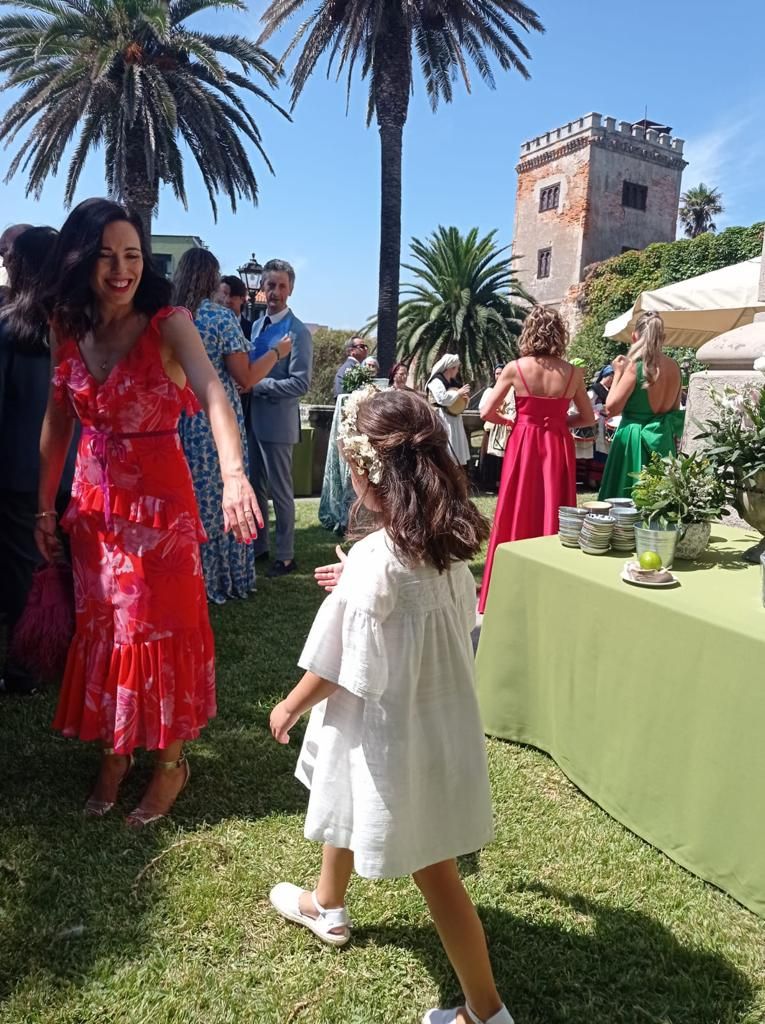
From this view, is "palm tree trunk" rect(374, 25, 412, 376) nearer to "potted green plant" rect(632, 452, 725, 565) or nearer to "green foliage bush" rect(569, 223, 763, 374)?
"potted green plant" rect(632, 452, 725, 565)

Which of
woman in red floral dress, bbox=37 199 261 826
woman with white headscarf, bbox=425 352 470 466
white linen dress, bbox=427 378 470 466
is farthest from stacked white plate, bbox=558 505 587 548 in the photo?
white linen dress, bbox=427 378 470 466

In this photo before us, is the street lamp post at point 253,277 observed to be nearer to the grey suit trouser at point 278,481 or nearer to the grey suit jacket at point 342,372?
the grey suit jacket at point 342,372

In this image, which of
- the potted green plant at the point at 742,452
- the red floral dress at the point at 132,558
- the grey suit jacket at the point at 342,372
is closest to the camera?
the red floral dress at the point at 132,558

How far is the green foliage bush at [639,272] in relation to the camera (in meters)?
29.6

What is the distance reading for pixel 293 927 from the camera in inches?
84.3

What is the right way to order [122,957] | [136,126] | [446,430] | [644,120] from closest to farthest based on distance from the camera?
[446,430] < [122,957] < [136,126] < [644,120]

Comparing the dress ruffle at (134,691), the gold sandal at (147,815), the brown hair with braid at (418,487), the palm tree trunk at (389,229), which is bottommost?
the gold sandal at (147,815)

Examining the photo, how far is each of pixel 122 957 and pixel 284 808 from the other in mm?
788

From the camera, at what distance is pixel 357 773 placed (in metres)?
1.72

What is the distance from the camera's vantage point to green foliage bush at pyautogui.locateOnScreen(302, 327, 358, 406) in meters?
27.4

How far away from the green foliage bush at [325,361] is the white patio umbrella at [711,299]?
61.8 feet

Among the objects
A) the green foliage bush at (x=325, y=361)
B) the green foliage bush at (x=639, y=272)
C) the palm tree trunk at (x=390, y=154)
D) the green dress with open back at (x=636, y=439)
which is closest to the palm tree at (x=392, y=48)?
the palm tree trunk at (x=390, y=154)

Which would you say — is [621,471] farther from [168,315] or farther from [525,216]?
[525,216]

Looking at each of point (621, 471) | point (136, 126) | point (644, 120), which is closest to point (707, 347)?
point (621, 471)
